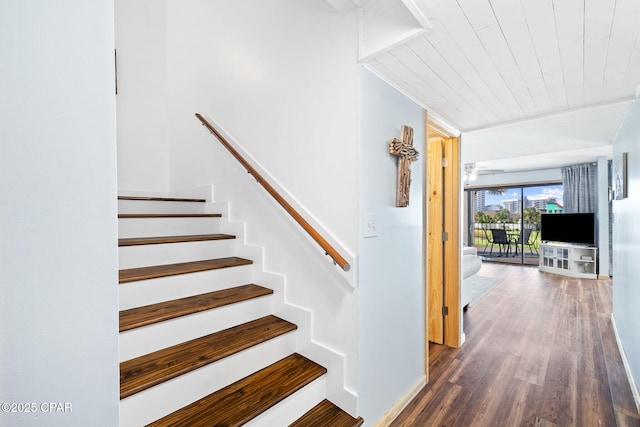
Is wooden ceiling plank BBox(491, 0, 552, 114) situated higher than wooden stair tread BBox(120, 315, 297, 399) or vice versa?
wooden ceiling plank BBox(491, 0, 552, 114)

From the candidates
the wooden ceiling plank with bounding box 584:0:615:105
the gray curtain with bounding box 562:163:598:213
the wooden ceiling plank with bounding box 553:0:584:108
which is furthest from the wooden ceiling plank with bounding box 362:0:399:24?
the gray curtain with bounding box 562:163:598:213

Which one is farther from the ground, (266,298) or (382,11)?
(382,11)

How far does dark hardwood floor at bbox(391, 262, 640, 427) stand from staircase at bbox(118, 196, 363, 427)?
0.81m

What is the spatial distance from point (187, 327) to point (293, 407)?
723mm

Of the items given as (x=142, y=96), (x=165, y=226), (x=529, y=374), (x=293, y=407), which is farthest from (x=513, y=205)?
(x=142, y=96)

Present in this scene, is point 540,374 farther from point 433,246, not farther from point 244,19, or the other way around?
point 244,19

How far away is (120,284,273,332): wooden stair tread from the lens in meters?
1.51

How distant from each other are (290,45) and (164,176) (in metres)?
2.33

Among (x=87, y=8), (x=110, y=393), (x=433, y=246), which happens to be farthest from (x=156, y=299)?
(x=433, y=246)

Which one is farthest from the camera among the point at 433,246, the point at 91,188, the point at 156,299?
the point at 433,246

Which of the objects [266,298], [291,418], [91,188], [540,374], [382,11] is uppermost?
[382,11]

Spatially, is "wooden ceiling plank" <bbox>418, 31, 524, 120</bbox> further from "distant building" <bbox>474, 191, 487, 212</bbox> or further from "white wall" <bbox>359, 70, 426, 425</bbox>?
"distant building" <bbox>474, 191, 487, 212</bbox>

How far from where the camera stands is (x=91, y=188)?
67 centimetres

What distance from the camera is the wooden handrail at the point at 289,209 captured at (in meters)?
1.57
